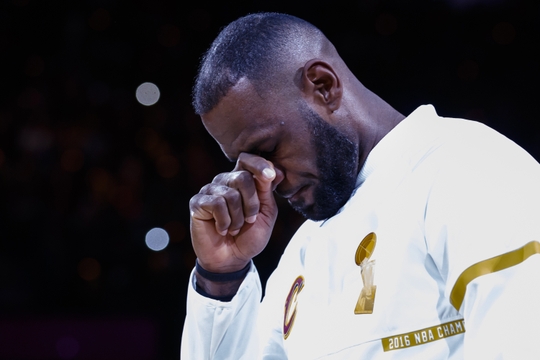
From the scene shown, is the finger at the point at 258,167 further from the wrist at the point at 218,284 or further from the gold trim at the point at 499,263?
the gold trim at the point at 499,263

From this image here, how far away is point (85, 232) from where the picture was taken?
3576 mm

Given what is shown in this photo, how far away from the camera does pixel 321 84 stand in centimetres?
128

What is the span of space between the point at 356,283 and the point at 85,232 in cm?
284

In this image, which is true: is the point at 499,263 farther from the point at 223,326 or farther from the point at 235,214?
the point at 223,326

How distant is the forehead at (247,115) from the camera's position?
124cm

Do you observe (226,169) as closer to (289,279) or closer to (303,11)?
(303,11)

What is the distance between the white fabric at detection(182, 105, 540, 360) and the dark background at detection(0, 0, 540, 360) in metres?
2.32

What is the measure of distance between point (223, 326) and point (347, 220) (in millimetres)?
437

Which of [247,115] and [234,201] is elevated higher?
[247,115]

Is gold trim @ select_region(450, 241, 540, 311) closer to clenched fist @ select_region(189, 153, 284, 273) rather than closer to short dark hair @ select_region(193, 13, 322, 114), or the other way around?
clenched fist @ select_region(189, 153, 284, 273)

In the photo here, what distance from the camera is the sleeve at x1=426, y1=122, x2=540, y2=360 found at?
2.56 ft

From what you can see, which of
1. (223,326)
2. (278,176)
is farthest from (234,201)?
(223,326)

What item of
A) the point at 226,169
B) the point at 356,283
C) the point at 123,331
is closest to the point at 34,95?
the point at 226,169

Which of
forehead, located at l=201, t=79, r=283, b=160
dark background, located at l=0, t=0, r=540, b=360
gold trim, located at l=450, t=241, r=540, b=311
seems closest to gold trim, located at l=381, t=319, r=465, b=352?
gold trim, located at l=450, t=241, r=540, b=311
